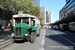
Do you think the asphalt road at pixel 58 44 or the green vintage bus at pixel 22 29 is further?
the green vintage bus at pixel 22 29

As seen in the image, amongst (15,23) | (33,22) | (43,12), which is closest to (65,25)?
(33,22)

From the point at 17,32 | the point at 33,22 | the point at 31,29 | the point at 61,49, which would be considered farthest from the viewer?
the point at 33,22

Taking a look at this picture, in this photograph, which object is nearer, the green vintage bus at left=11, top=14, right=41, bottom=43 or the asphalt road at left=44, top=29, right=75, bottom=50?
the asphalt road at left=44, top=29, right=75, bottom=50

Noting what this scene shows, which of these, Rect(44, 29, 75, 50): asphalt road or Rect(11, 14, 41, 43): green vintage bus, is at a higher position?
Rect(11, 14, 41, 43): green vintage bus

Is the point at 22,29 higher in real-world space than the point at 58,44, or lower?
higher

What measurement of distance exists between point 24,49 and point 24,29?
2.42 m

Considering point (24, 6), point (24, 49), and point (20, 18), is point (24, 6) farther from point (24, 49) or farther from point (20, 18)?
point (24, 49)

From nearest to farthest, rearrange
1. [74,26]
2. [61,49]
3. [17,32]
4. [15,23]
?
[61,49] → [17,32] → [15,23] → [74,26]

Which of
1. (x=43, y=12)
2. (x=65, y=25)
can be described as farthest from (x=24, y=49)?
(x=43, y=12)

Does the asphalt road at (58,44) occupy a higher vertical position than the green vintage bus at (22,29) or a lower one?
lower

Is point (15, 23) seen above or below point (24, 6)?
below

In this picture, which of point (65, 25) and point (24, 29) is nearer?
point (24, 29)

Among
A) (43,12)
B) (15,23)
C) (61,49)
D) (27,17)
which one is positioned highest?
(43,12)

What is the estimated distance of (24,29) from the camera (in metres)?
8.38
